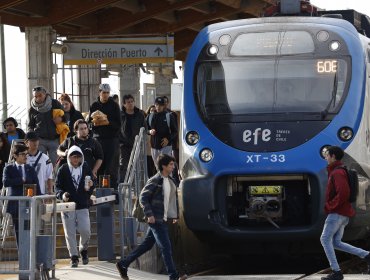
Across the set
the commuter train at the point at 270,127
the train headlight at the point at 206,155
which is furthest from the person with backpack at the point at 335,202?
the train headlight at the point at 206,155

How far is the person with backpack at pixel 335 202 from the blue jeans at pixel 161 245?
1.80 metres

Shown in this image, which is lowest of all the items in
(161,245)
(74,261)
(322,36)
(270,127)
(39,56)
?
(74,261)

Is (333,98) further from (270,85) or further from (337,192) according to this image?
(337,192)

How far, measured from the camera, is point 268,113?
18.2 metres

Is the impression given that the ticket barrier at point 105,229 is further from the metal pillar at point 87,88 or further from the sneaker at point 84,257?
the metal pillar at point 87,88

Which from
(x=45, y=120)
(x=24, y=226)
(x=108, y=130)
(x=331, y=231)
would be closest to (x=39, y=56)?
(x=108, y=130)

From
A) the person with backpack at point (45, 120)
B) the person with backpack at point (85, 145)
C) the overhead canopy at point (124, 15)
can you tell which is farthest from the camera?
the overhead canopy at point (124, 15)

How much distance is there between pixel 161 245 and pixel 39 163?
226cm

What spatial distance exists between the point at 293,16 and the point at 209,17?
24260 millimetres

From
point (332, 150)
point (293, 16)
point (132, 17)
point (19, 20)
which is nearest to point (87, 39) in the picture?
point (19, 20)

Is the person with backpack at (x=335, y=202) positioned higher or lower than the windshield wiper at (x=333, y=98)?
lower

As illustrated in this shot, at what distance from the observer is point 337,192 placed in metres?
16.3

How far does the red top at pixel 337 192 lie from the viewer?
16.2 metres

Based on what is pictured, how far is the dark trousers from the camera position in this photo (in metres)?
21.5
